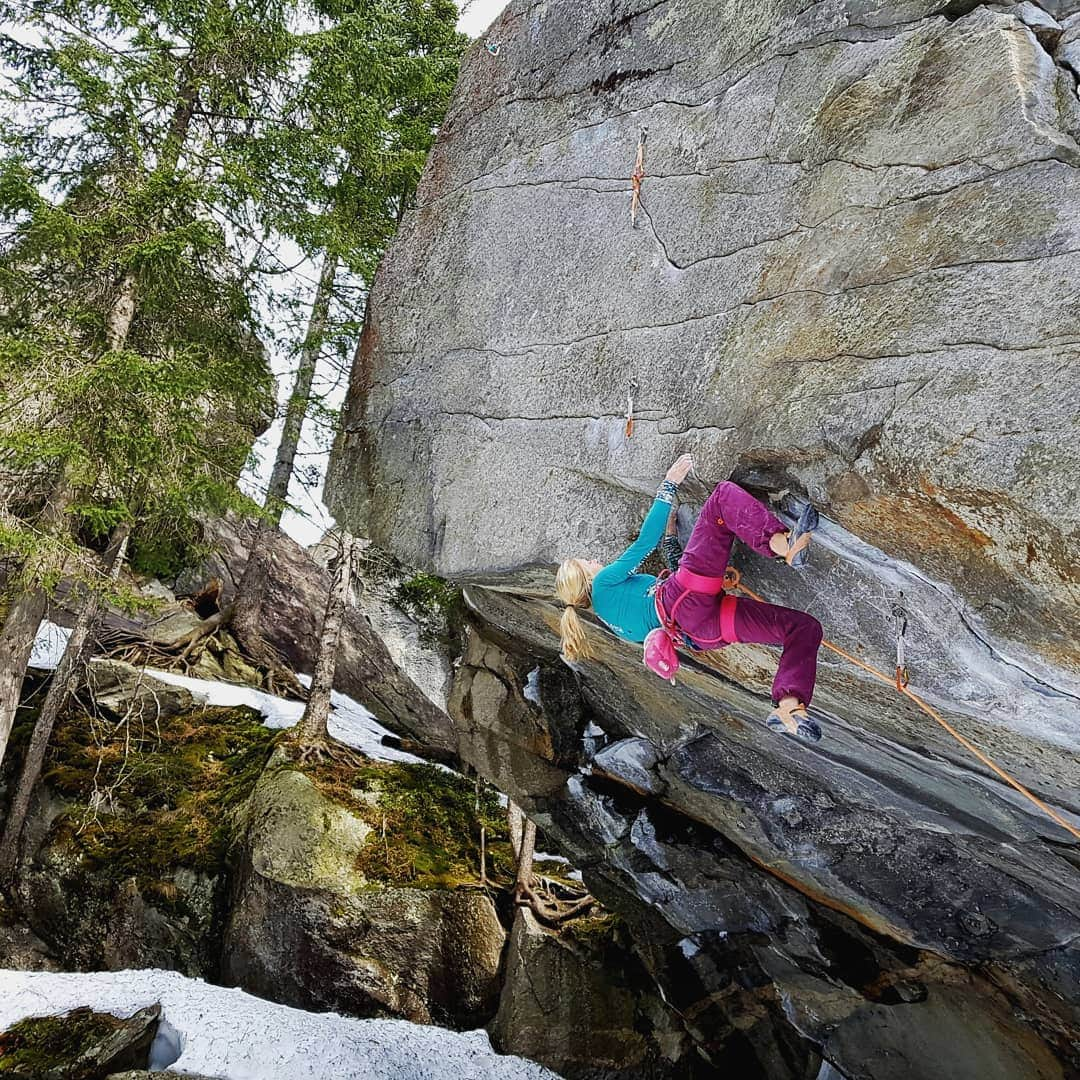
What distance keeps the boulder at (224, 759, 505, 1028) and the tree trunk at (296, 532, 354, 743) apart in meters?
1.08

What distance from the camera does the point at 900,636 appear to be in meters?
3.70

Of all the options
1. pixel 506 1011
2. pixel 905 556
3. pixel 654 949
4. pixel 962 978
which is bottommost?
pixel 506 1011

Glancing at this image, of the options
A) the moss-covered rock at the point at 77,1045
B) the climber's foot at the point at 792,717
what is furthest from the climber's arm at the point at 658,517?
the moss-covered rock at the point at 77,1045

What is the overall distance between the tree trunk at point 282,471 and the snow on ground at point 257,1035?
13.7ft

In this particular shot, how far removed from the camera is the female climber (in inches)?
130

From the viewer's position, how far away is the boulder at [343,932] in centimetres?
751

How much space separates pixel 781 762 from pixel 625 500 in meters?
2.85

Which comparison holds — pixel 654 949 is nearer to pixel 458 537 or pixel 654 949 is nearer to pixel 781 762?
pixel 781 762

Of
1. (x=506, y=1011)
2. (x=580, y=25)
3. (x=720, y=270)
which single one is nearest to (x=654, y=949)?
(x=506, y=1011)

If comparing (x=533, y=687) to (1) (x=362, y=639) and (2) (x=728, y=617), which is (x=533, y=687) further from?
(1) (x=362, y=639)

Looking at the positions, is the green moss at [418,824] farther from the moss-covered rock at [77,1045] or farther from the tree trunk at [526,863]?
the moss-covered rock at [77,1045]

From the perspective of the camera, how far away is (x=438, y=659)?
12.1 meters

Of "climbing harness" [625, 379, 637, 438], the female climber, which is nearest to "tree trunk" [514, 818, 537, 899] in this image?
the female climber

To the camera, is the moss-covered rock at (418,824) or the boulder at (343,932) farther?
the moss-covered rock at (418,824)
